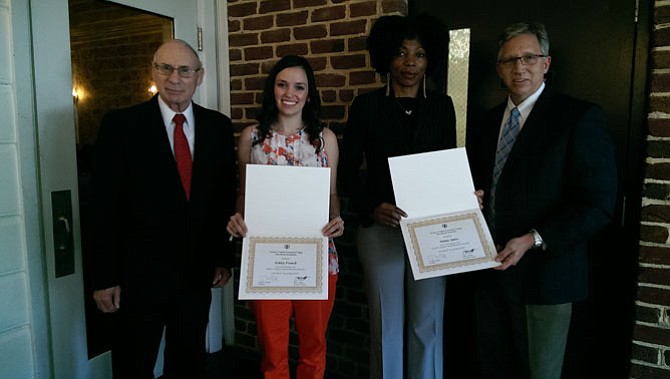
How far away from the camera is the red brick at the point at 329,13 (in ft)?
8.17

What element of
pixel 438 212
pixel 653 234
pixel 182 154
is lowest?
pixel 653 234

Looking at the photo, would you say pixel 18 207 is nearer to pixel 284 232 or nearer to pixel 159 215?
pixel 159 215

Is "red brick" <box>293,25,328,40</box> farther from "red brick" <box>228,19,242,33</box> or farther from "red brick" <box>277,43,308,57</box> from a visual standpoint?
"red brick" <box>228,19,242,33</box>

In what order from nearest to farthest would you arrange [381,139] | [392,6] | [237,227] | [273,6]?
[237,227], [381,139], [392,6], [273,6]

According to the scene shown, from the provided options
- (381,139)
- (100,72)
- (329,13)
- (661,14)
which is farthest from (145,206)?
(661,14)

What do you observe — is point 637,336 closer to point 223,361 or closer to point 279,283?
point 279,283

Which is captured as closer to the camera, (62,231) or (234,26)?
(62,231)

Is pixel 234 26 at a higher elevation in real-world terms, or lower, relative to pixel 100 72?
higher

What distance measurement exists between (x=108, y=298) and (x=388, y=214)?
1164 mm

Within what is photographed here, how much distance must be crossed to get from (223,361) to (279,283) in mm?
1454

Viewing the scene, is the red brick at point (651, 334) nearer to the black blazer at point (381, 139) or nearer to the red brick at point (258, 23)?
the black blazer at point (381, 139)

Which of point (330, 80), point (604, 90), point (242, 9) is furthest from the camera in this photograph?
point (242, 9)

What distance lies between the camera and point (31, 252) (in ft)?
6.52

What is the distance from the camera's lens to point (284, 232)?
179 centimetres
